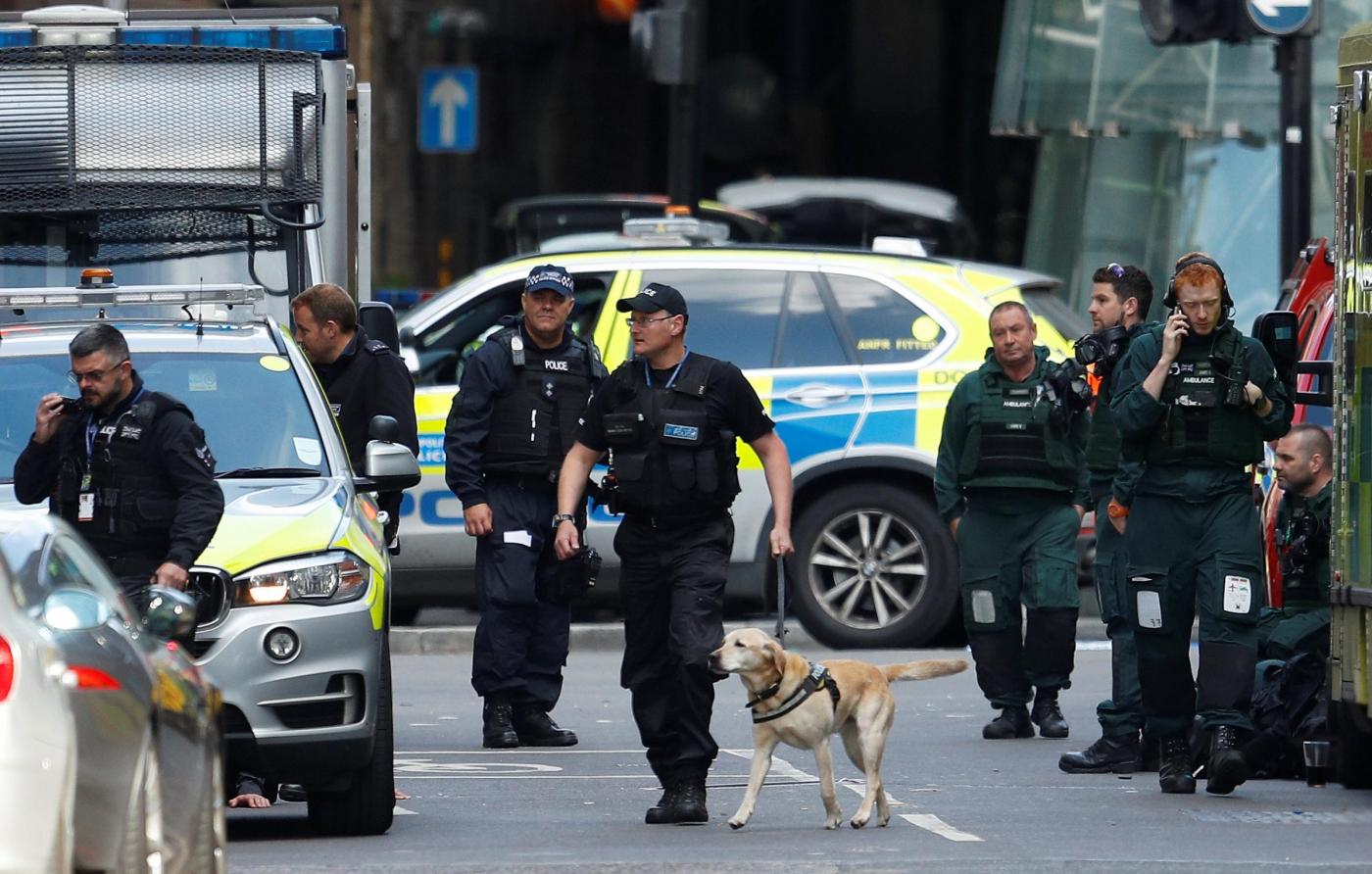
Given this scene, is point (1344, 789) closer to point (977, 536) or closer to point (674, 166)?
point (977, 536)

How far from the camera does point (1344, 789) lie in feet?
31.4

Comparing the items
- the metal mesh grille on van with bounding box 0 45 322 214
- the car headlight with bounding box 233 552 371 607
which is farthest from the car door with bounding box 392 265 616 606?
the car headlight with bounding box 233 552 371 607

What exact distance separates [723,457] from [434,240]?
18.2m

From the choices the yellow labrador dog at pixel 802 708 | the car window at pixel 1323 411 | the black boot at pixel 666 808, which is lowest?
the black boot at pixel 666 808

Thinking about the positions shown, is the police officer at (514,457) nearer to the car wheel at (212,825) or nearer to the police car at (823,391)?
the police car at (823,391)

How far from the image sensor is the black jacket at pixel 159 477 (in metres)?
8.18

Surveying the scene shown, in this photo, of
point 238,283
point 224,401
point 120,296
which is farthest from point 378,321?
point 224,401

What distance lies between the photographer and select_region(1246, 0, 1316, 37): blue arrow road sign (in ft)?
43.9

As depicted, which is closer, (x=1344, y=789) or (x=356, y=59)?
(x=1344, y=789)

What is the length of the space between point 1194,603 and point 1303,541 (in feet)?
2.19

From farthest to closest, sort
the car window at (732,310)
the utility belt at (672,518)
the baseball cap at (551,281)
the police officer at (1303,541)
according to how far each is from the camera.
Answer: the car window at (732,310) → the baseball cap at (551,281) → the police officer at (1303,541) → the utility belt at (672,518)

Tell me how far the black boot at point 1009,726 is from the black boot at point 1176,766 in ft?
6.06

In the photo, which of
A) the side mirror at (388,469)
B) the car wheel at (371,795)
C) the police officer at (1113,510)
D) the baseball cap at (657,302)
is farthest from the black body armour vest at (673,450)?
the police officer at (1113,510)

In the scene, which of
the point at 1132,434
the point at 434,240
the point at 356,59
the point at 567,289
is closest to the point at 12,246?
the point at 567,289
